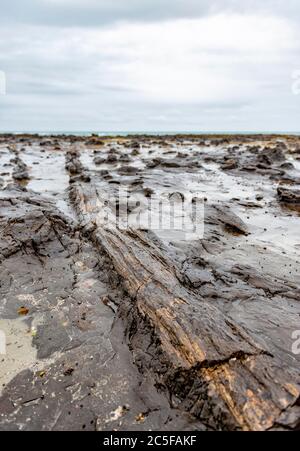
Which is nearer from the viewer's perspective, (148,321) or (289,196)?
(148,321)

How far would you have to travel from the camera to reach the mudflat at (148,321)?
4031mm

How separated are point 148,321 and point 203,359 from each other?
4.07 ft

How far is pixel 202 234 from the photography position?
34.1 feet

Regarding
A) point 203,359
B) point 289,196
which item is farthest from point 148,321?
point 289,196

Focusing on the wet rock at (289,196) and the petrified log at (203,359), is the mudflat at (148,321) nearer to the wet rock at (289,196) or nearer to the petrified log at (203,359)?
the petrified log at (203,359)

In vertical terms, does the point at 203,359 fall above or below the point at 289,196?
below

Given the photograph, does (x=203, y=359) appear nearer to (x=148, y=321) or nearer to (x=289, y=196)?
(x=148, y=321)

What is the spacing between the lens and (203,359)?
4363 millimetres

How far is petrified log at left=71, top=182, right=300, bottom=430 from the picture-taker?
3.74m

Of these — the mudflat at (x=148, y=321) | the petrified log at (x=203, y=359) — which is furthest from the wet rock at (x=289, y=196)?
the petrified log at (x=203, y=359)

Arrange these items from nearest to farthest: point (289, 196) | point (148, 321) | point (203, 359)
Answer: point (203, 359) < point (148, 321) < point (289, 196)

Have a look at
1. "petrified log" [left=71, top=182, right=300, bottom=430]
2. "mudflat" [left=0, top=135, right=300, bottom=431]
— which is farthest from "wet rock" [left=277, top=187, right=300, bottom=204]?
"petrified log" [left=71, top=182, right=300, bottom=430]

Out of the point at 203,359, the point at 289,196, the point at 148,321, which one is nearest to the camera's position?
the point at 203,359
